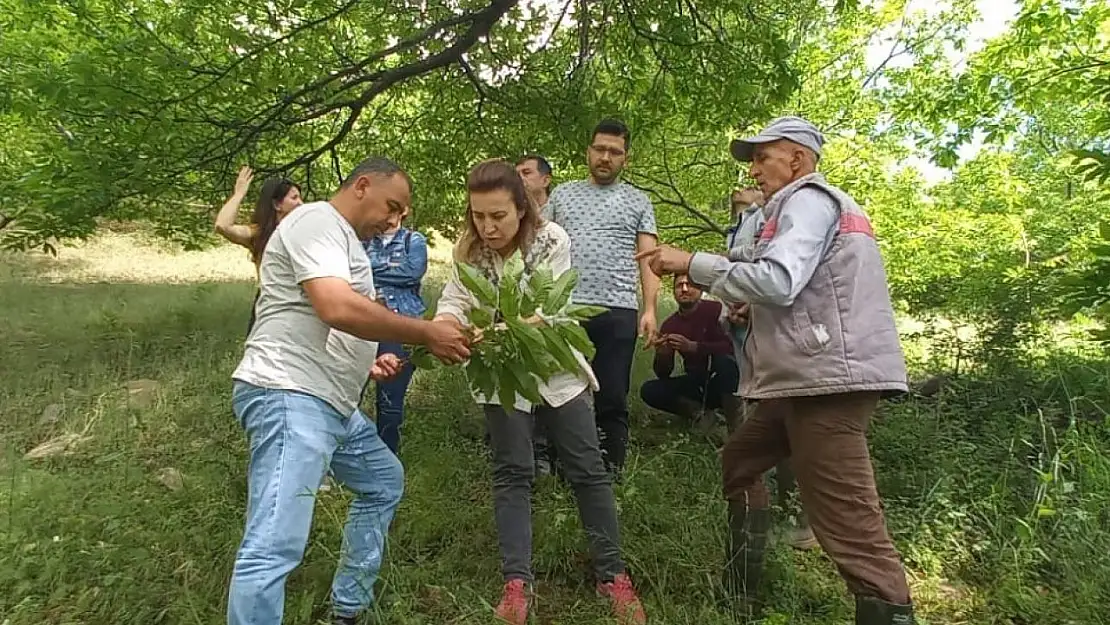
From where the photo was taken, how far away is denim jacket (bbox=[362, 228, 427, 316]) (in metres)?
4.12

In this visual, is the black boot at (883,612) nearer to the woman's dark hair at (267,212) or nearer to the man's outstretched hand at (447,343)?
the man's outstretched hand at (447,343)

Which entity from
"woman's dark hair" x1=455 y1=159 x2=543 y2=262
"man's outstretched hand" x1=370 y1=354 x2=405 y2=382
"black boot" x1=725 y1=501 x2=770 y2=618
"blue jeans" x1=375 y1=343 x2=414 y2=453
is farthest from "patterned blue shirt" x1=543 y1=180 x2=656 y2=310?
"black boot" x1=725 y1=501 x2=770 y2=618

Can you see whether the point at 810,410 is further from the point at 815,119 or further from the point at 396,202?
the point at 815,119

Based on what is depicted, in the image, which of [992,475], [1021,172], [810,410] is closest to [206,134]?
[810,410]

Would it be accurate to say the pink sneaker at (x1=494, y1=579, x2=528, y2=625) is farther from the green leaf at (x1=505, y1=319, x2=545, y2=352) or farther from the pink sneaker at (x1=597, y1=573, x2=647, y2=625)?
the green leaf at (x1=505, y1=319, x2=545, y2=352)

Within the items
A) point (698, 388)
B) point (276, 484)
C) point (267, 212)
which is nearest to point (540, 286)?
point (276, 484)

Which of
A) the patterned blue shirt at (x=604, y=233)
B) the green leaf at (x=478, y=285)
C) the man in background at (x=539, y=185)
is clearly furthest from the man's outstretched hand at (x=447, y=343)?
the man in background at (x=539, y=185)

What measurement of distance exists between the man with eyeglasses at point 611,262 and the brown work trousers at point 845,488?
141 cm

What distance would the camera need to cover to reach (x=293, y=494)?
230cm

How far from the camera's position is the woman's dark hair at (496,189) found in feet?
9.33

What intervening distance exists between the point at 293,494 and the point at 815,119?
32.0 ft

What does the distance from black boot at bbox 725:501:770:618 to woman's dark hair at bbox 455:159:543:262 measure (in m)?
1.43

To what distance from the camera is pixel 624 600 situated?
9.39 feet

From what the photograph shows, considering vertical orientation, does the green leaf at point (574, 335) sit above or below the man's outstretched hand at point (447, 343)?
above
